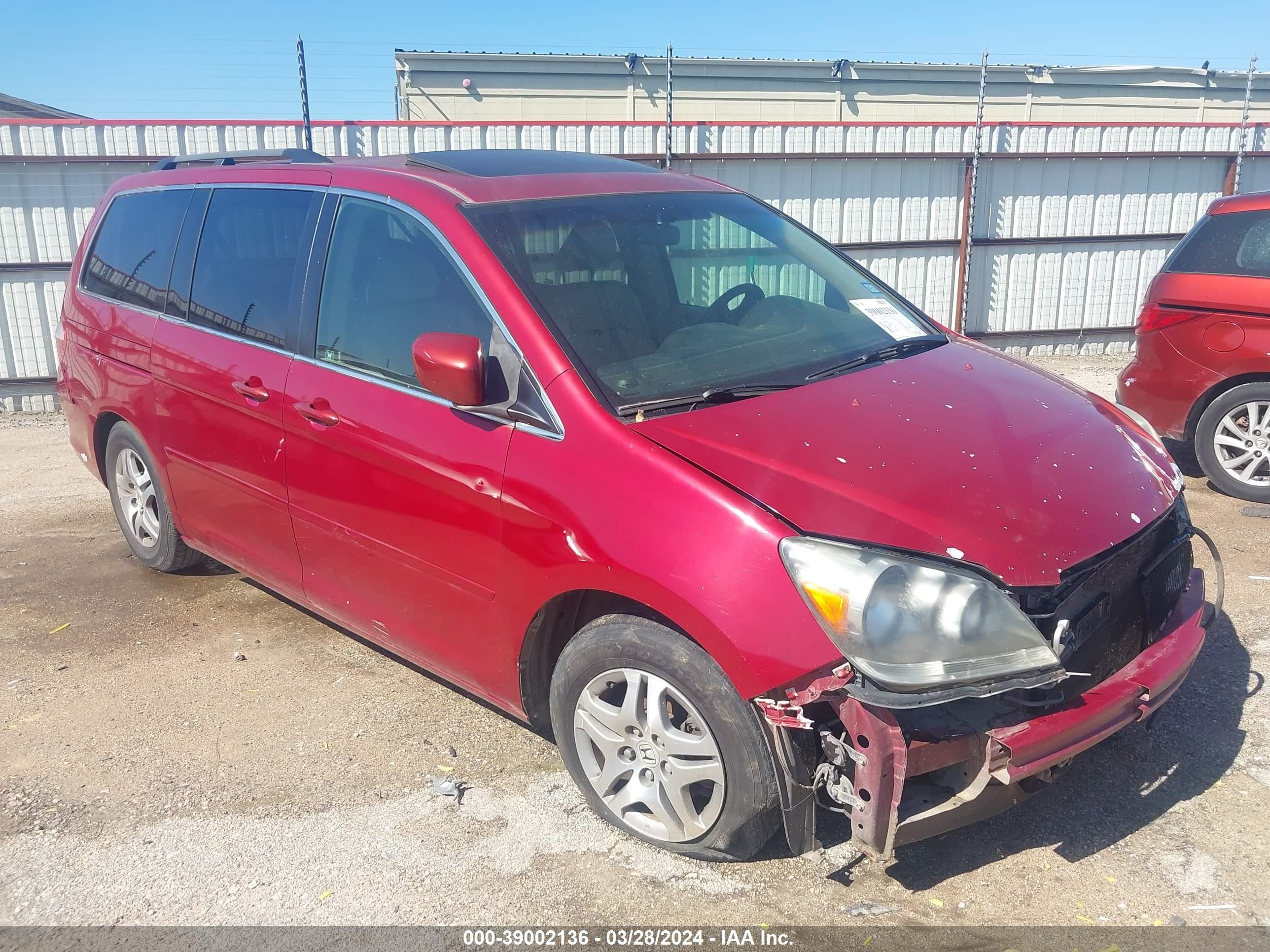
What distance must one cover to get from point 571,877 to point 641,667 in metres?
0.66

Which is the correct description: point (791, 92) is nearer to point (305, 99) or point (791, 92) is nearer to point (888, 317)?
point (305, 99)

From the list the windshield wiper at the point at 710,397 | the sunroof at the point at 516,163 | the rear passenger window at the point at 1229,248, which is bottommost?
the windshield wiper at the point at 710,397

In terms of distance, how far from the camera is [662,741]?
9.09 ft

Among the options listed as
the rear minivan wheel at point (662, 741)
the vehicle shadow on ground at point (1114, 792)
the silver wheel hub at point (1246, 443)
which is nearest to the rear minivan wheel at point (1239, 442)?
the silver wheel hub at point (1246, 443)

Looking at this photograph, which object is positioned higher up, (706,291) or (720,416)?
(706,291)

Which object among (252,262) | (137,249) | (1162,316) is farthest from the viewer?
(1162,316)

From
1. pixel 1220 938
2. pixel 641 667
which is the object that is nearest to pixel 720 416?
pixel 641 667

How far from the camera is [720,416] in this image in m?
2.90

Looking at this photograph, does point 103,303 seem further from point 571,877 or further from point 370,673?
point 571,877

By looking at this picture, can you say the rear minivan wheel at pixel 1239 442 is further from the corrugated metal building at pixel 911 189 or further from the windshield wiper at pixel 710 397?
the corrugated metal building at pixel 911 189

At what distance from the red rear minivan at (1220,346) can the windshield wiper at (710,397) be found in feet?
13.2

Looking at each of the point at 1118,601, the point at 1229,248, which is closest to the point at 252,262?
the point at 1118,601

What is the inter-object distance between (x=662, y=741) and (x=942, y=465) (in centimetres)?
107

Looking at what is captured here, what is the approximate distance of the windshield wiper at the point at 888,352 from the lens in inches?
130
